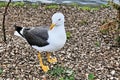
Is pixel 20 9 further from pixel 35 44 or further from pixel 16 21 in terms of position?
pixel 35 44

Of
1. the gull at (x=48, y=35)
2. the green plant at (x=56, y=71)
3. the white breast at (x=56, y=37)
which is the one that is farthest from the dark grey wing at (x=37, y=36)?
the green plant at (x=56, y=71)

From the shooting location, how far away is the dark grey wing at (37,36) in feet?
23.2

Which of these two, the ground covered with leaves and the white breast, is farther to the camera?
the ground covered with leaves

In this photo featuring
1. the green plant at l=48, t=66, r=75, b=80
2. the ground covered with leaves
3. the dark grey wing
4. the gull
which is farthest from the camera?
the ground covered with leaves

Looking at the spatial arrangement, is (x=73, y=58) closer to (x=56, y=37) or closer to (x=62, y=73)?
(x=62, y=73)

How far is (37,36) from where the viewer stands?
7.29m

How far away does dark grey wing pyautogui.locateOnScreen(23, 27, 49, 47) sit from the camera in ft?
23.2

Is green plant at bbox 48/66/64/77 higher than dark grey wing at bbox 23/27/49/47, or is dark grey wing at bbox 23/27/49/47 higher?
dark grey wing at bbox 23/27/49/47

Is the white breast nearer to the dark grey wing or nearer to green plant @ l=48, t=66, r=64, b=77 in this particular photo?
the dark grey wing

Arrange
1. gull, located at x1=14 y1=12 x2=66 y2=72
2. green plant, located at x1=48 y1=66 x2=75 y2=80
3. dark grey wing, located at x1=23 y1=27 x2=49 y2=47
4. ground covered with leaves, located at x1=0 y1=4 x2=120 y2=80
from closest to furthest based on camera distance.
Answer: gull, located at x1=14 y1=12 x2=66 y2=72
dark grey wing, located at x1=23 y1=27 x2=49 y2=47
green plant, located at x1=48 y1=66 x2=75 y2=80
ground covered with leaves, located at x1=0 y1=4 x2=120 y2=80

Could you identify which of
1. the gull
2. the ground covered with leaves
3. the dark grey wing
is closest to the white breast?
the gull

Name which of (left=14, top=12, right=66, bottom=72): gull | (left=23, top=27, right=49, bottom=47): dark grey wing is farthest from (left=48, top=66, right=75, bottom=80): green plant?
(left=23, top=27, right=49, bottom=47): dark grey wing

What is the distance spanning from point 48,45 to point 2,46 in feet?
8.28

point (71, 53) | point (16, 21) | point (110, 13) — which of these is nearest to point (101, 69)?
point (71, 53)
